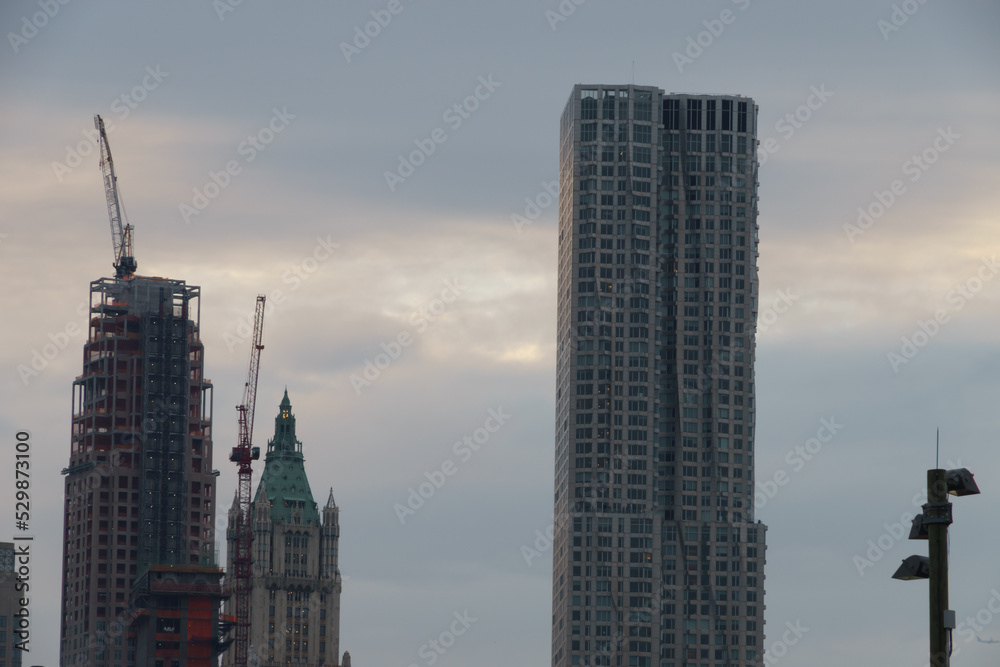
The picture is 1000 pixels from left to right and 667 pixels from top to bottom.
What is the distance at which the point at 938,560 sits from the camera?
38.7m

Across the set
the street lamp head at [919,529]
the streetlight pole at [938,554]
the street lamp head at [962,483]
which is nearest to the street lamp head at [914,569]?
the streetlight pole at [938,554]

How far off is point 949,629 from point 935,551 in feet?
4.95

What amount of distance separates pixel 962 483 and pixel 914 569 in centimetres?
214

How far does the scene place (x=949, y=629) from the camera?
3859cm

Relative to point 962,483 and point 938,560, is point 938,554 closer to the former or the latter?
point 938,560

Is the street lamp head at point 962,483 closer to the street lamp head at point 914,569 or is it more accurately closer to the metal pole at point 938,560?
the metal pole at point 938,560

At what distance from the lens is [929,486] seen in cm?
3812

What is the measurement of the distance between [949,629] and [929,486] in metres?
2.81

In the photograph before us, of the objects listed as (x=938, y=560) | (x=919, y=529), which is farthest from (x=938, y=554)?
(x=919, y=529)

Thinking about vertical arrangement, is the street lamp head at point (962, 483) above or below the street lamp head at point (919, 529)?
above

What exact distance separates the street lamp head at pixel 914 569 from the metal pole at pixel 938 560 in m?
0.13

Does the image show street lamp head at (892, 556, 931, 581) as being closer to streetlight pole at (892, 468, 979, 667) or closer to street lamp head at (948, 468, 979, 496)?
streetlight pole at (892, 468, 979, 667)

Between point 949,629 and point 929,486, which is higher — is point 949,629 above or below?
below

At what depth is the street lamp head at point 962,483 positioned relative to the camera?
37719 mm
